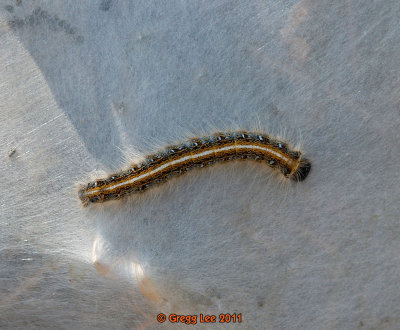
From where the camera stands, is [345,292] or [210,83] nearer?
[345,292]

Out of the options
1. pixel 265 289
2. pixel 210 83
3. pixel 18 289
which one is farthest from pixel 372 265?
pixel 18 289

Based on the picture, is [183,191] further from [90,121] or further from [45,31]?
[45,31]

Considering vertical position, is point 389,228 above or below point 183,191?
below

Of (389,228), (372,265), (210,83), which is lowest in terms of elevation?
(372,265)
